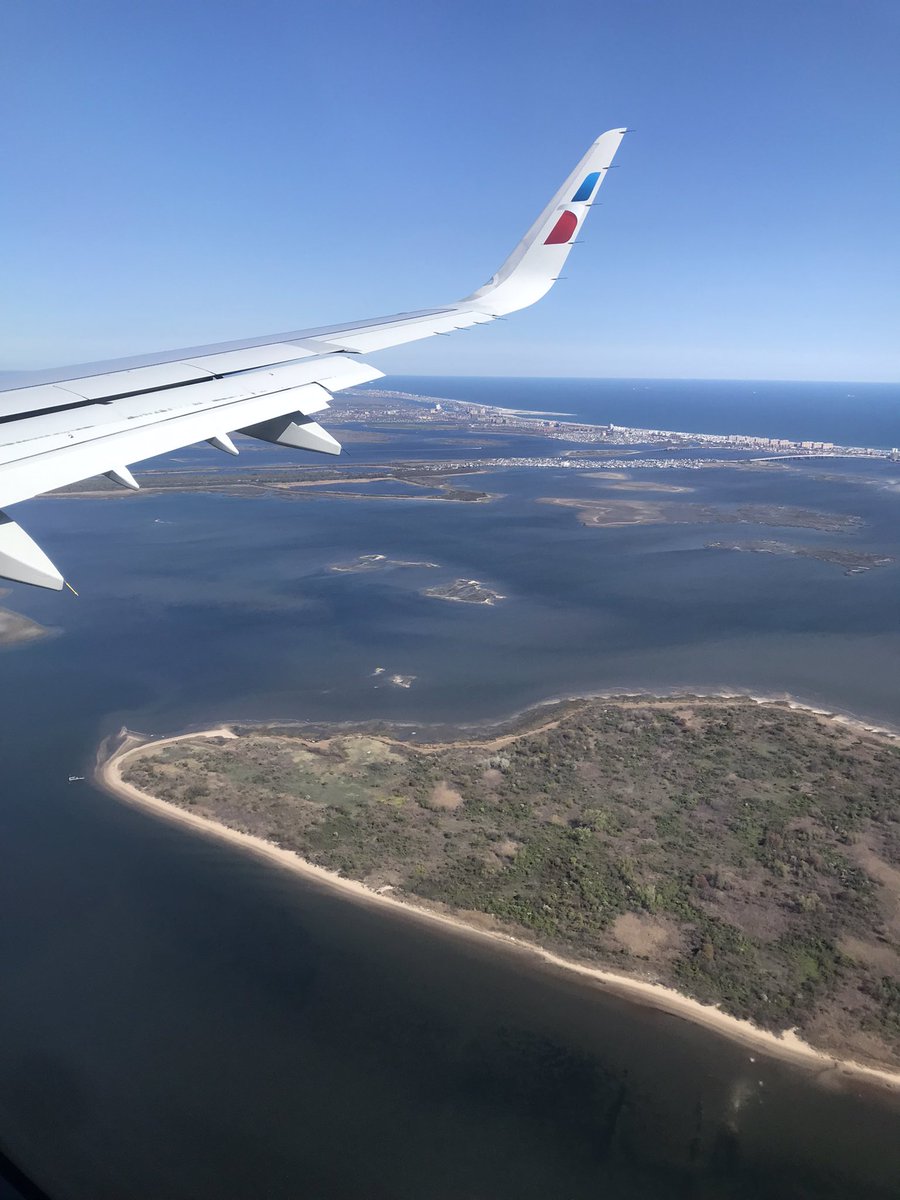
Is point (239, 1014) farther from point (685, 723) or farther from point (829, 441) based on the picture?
point (829, 441)

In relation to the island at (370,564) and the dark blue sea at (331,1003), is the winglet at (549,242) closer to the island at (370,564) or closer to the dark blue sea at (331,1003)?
the dark blue sea at (331,1003)

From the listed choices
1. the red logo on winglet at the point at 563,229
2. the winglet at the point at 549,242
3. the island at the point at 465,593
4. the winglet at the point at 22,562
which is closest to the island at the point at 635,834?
the winglet at the point at 549,242

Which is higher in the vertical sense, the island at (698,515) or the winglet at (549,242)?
the winglet at (549,242)

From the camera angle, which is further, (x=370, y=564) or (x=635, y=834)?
(x=370, y=564)

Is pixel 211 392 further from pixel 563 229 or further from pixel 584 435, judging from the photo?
pixel 584 435

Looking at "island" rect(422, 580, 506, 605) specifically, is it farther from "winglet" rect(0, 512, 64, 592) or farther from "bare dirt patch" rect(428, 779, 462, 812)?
"winglet" rect(0, 512, 64, 592)

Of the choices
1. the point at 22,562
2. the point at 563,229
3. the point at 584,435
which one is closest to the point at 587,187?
the point at 563,229

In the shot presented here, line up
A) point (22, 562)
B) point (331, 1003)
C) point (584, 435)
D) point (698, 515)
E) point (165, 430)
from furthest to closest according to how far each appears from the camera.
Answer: point (584, 435) < point (698, 515) < point (331, 1003) < point (165, 430) < point (22, 562)

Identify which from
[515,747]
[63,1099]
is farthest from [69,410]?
[515,747]
